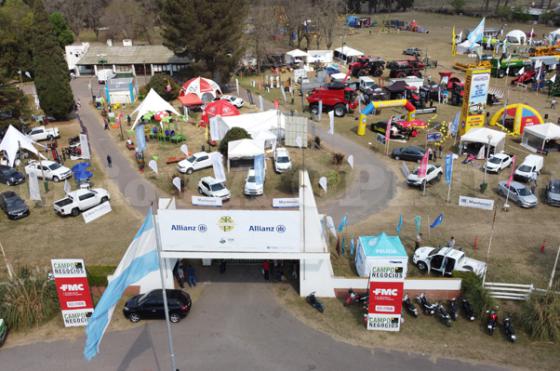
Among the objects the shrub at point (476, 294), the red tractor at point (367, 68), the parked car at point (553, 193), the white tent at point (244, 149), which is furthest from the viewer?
the red tractor at point (367, 68)

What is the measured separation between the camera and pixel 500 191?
25516mm

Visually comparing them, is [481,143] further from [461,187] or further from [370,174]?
[370,174]

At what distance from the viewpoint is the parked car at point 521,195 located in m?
24.0

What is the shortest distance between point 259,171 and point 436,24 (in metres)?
68.0

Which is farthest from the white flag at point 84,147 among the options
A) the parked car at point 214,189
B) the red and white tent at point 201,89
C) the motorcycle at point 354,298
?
the motorcycle at point 354,298

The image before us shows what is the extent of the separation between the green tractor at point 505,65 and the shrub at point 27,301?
45.7m

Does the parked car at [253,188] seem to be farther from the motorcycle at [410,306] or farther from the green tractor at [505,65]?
the green tractor at [505,65]

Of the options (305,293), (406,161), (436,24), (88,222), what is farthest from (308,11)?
(305,293)

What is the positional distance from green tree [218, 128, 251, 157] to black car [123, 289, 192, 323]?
47.4 feet

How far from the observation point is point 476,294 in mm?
16578

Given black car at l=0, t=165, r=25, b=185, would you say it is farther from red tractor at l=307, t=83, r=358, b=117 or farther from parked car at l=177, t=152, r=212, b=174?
red tractor at l=307, t=83, r=358, b=117

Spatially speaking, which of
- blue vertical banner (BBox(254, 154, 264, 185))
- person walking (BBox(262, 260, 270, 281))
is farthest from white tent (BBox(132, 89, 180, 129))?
person walking (BBox(262, 260, 270, 281))

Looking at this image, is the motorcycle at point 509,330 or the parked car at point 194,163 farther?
the parked car at point 194,163

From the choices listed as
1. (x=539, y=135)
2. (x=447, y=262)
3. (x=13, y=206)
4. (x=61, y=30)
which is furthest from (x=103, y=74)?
(x=447, y=262)
